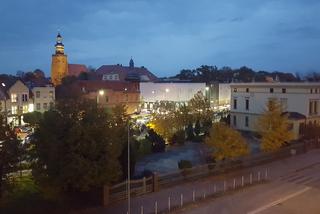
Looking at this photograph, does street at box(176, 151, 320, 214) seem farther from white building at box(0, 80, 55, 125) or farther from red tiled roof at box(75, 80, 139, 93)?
red tiled roof at box(75, 80, 139, 93)

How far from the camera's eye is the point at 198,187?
2586cm

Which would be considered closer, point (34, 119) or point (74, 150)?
point (74, 150)

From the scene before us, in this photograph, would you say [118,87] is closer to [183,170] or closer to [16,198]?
[183,170]

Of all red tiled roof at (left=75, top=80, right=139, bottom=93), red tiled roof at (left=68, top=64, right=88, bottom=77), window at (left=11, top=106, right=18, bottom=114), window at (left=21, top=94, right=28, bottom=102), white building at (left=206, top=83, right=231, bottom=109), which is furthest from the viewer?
red tiled roof at (left=68, top=64, right=88, bottom=77)

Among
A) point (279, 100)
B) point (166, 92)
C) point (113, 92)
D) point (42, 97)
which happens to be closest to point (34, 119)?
point (279, 100)

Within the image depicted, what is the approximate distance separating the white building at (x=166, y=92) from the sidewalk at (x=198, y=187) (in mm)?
47748

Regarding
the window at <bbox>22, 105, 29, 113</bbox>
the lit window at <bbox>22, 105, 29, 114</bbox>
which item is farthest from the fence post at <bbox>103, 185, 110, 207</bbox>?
the window at <bbox>22, 105, 29, 113</bbox>

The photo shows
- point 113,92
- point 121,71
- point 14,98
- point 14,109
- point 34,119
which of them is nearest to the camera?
point 34,119

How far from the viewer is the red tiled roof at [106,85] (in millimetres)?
67875

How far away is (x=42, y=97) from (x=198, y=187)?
42.3 m

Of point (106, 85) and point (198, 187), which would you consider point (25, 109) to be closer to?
point (106, 85)

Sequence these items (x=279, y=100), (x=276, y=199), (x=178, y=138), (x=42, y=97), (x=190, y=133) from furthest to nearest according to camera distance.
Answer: (x=42, y=97), (x=279, y=100), (x=190, y=133), (x=178, y=138), (x=276, y=199)

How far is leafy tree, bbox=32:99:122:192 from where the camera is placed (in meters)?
19.6

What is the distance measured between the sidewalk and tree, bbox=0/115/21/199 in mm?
4810
